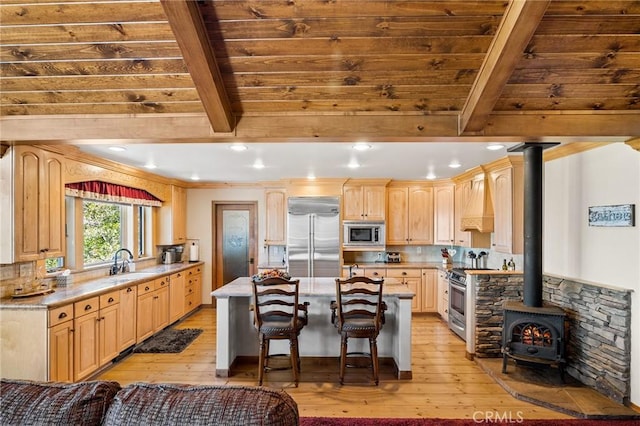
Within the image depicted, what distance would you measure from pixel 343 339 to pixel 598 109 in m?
2.89

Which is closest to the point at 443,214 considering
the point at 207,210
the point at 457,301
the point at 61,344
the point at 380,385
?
the point at 457,301

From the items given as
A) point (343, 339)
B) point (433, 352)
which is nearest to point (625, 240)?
point (433, 352)

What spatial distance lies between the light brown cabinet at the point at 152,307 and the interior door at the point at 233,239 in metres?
1.64

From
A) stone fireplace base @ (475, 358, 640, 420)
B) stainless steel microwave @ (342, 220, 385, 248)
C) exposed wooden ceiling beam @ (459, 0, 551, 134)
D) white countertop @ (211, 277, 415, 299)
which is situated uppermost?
exposed wooden ceiling beam @ (459, 0, 551, 134)

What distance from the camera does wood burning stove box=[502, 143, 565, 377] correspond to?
341 cm

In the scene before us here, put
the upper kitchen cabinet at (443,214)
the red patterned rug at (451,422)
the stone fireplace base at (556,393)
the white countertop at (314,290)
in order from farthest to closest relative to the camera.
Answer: the upper kitchen cabinet at (443,214) < the white countertop at (314,290) < the stone fireplace base at (556,393) < the red patterned rug at (451,422)

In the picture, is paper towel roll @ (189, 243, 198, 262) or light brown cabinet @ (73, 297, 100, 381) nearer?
light brown cabinet @ (73, 297, 100, 381)

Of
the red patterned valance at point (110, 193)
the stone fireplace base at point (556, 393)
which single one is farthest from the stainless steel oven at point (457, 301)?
the red patterned valance at point (110, 193)

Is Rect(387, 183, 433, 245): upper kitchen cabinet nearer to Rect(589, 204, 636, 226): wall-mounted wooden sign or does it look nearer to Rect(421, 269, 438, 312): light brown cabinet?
Rect(421, 269, 438, 312): light brown cabinet

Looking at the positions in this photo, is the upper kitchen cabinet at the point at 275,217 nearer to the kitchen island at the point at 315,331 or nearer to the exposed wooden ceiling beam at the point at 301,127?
the kitchen island at the point at 315,331

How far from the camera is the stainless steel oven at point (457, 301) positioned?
15.4 ft

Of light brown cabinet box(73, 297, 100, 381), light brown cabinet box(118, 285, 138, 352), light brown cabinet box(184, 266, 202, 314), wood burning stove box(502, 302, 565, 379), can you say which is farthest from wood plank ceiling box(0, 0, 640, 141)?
light brown cabinet box(184, 266, 202, 314)

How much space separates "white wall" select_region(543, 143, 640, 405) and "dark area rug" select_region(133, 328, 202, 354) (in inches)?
186

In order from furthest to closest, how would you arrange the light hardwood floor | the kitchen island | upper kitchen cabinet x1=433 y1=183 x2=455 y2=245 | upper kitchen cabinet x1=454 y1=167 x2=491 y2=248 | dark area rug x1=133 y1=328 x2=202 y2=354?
1. upper kitchen cabinet x1=433 y1=183 x2=455 y2=245
2. upper kitchen cabinet x1=454 y1=167 x2=491 y2=248
3. dark area rug x1=133 y1=328 x2=202 y2=354
4. the kitchen island
5. the light hardwood floor
